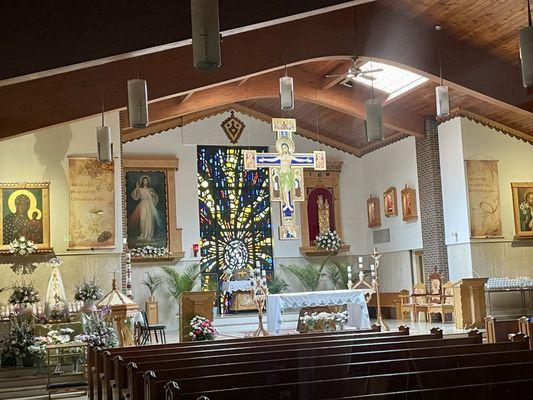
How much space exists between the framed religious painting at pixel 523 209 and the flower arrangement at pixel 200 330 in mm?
6719

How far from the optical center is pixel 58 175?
10.8 metres

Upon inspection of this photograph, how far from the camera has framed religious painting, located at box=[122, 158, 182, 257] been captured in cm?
1511

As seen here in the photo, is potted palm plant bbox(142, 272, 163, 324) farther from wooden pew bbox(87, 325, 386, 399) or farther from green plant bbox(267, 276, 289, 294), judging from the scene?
wooden pew bbox(87, 325, 386, 399)

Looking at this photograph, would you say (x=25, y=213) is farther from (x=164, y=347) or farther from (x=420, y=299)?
(x=420, y=299)

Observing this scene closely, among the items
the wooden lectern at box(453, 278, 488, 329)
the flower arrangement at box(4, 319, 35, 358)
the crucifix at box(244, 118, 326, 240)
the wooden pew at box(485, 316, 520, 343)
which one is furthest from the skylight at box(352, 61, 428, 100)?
the flower arrangement at box(4, 319, 35, 358)

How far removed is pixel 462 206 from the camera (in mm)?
12852

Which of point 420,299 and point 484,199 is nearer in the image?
point 484,199

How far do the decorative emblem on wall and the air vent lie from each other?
4.01 m

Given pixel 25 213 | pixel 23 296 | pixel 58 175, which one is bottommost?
pixel 23 296

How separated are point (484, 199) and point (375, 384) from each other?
35.2 feet

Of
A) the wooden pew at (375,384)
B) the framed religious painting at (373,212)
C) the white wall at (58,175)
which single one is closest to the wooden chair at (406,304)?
the framed religious painting at (373,212)

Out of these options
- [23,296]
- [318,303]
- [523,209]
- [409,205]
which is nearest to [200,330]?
[318,303]

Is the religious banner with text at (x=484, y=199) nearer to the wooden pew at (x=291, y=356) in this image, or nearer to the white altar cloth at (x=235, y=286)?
the white altar cloth at (x=235, y=286)

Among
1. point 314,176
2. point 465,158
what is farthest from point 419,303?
point 314,176
